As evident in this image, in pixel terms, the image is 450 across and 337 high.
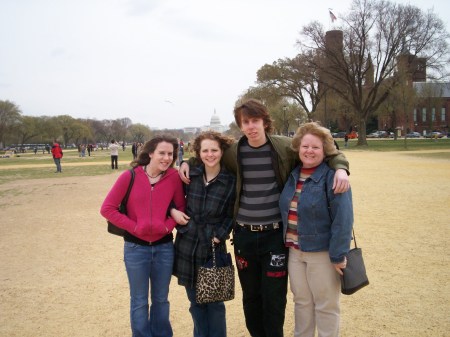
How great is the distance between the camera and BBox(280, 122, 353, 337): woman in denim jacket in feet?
9.02

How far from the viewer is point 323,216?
2803 millimetres

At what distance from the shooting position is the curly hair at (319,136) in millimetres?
2955

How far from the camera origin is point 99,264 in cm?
554

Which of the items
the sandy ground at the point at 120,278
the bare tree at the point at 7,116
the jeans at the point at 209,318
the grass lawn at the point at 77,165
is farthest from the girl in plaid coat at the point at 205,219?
the bare tree at the point at 7,116

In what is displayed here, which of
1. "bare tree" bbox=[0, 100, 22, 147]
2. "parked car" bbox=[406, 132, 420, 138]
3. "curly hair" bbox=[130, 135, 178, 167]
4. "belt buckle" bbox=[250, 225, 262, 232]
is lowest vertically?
"belt buckle" bbox=[250, 225, 262, 232]

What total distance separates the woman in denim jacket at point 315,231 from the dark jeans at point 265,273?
0.34 ft

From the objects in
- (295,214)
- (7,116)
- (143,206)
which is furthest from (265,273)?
(7,116)

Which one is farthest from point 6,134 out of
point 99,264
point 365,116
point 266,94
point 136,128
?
point 99,264

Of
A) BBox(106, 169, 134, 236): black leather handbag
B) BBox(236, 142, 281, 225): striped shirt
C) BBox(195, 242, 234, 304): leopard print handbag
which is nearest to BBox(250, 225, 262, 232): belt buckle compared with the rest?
BBox(236, 142, 281, 225): striped shirt

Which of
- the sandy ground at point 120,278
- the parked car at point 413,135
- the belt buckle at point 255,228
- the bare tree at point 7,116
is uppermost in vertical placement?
the bare tree at point 7,116

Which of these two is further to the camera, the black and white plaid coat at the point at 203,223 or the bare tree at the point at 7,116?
the bare tree at the point at 7,116

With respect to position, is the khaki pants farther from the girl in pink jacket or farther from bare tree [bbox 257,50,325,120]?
bare tree [bbox 257,50,325,120]

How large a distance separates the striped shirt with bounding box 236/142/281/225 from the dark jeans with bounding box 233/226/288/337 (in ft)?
0.40

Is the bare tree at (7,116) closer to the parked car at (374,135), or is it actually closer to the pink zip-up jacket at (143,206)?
the parked car at (374,135)
